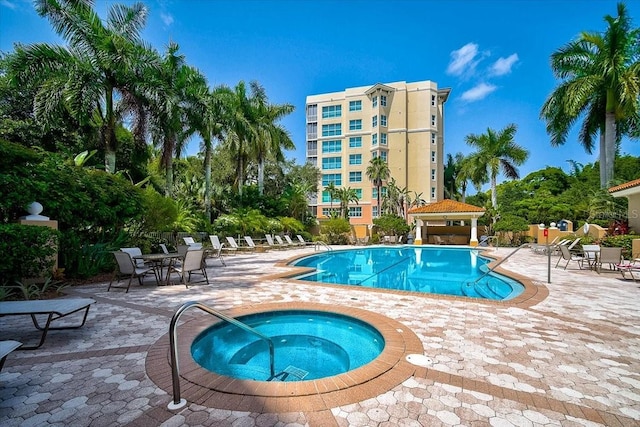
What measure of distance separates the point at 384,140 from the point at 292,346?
41498 millimetres

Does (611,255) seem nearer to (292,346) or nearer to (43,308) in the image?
(292,346)

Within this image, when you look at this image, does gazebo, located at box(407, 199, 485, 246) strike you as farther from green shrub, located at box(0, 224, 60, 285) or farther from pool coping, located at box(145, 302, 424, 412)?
green shrub, located at box(0, 224, 60, 285)

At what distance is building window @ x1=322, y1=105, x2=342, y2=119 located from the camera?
4612 centimetres

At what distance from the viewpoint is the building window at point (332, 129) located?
46.1m

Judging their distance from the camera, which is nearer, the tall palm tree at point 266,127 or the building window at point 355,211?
the tall palm tree at point 266,127

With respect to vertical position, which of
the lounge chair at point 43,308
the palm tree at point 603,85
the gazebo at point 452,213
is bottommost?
the lounge chair at point 43,308

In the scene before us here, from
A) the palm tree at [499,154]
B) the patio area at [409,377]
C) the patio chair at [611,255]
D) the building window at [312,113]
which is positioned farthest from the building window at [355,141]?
the patio area at [409,377]

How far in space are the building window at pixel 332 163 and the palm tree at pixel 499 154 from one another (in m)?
19.1

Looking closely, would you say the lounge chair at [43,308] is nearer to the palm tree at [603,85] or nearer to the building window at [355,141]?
the palm tree at [603,85]

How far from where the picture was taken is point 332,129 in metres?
46.5

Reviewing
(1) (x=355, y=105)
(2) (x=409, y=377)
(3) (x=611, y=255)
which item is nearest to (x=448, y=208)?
(3) (x=611, y=255)

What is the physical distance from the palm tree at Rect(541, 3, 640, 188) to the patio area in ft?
60.8

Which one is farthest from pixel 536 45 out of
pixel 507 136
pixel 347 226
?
pixel 347 226

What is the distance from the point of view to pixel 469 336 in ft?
14.9
